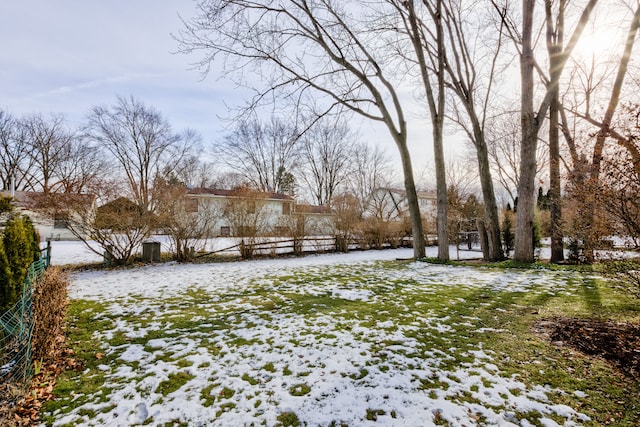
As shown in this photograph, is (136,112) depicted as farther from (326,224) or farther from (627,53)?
(627,53)

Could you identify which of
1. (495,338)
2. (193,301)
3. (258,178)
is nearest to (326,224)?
(193,301)

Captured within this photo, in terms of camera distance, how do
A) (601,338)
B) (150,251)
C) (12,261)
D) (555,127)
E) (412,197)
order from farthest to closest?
(412,197), (150,251), (555,127), (12,261), (601,338)

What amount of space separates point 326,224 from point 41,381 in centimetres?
1344

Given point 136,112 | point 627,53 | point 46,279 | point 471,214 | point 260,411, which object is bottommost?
point 260,411

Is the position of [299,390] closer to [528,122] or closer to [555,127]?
[528,122]

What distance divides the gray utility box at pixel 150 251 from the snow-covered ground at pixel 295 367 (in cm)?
521

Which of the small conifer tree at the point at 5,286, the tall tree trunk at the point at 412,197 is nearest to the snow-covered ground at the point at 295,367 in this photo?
the small conifer tree at the point at 5,286

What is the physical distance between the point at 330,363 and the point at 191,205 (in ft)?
33.3

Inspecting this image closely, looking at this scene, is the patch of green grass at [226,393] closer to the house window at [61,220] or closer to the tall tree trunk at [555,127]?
the house window at [61,220]

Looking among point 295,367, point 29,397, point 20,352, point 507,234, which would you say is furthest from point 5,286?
point 507,234

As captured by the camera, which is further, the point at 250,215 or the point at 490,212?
the point at 250,215

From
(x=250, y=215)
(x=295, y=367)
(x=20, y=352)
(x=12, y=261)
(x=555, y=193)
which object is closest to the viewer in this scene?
(x=20, y=352)

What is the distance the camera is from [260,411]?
97.8 inches

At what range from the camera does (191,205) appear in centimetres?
1175
